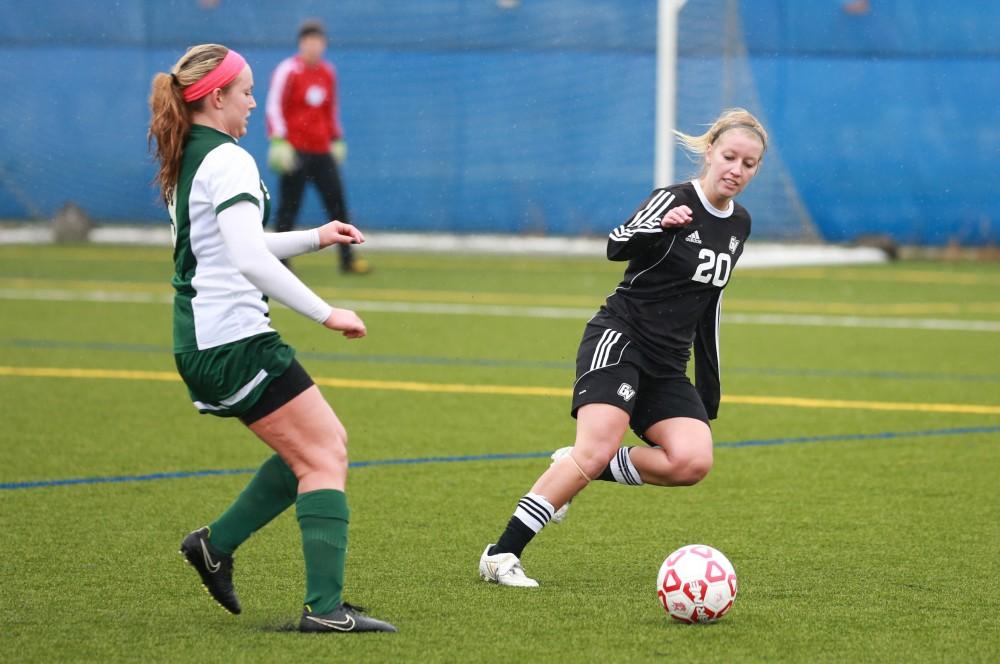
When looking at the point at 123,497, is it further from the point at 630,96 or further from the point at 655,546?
the point at 630,96

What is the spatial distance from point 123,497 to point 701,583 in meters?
2.76

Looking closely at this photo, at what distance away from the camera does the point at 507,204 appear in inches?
794

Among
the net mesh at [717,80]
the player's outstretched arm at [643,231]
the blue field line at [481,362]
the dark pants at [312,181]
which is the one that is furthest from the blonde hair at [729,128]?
the net mesh at [717,80]

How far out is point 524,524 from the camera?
5137mm

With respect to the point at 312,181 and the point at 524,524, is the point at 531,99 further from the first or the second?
the point at 524,524

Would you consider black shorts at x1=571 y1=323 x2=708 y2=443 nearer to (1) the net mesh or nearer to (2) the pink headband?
(2) the pink headband

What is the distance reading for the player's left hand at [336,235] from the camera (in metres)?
4.62

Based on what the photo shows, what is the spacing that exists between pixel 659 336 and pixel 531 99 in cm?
1461

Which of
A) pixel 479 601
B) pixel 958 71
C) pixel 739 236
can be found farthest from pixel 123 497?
pixel 958 71

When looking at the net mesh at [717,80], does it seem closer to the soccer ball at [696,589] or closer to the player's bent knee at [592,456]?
the player's bent knee at [592,456]

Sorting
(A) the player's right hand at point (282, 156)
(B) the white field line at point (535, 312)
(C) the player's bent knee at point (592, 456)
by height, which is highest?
(C) the player's bent knee at point (592, 456)

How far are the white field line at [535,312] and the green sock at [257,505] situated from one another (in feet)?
28.1

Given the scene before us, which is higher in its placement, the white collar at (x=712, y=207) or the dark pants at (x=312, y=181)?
the white collar at (x=712, y=207)

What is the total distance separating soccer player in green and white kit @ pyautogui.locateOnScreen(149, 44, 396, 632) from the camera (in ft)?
14.1
